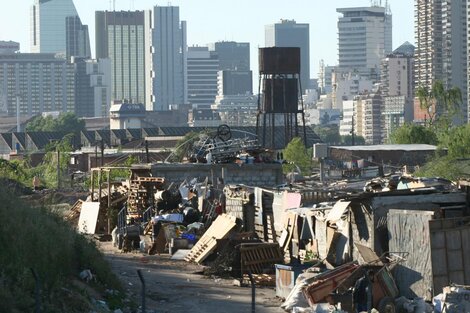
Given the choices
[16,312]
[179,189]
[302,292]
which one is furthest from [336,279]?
[179,189]

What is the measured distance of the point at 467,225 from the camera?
28.6 metres

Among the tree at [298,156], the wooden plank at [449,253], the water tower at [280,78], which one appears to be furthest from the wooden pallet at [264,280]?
the water tower at [280,78]

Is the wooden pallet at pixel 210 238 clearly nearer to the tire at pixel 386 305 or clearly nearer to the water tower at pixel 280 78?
the tire at pixel 386 305

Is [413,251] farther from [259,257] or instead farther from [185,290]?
[259,257]

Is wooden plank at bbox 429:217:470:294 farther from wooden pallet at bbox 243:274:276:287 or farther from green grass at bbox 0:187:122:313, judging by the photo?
green grass at bbox 0:187:122:313

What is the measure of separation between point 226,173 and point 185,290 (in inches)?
736

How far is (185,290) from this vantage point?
3150cm

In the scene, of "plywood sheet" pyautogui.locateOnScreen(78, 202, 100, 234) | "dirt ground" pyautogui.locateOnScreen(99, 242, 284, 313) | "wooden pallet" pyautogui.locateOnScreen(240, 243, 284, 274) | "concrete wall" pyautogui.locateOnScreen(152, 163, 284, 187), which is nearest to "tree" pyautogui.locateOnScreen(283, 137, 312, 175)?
"concrete wall" pyautogui.locateOnScreen(152, 163, 284, 187)

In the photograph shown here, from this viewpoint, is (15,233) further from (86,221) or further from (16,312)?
(86,221)

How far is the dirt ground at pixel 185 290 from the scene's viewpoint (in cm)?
2866

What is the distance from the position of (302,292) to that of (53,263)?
16.4 feet

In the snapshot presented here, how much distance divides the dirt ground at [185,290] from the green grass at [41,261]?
3.97ft

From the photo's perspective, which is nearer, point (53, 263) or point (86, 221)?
point (53, 263)

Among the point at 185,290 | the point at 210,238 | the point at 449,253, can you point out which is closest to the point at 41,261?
the point at 185,290
